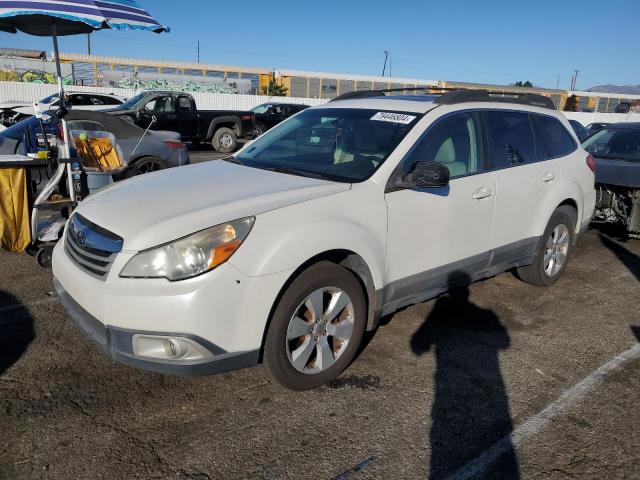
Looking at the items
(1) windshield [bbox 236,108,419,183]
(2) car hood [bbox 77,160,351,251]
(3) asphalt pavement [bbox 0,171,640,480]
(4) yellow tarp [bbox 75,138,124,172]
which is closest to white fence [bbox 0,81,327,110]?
(4) yellow tarp [bbox 75,138,124,172]

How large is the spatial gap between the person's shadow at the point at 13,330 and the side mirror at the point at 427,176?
282cm

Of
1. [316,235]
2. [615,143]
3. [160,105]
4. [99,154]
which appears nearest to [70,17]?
[99,154]

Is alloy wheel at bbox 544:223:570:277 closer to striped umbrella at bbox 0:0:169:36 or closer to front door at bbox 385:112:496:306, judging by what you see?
front door at bbox 385:112:496:306

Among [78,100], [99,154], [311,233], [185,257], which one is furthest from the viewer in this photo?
[78,100]

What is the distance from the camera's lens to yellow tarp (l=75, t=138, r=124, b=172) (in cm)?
664

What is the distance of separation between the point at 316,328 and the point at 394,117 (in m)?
1.71

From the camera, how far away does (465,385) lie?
3.33 metres

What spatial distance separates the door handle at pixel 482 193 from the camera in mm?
3936

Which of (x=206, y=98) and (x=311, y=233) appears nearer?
(x=311, y=233)

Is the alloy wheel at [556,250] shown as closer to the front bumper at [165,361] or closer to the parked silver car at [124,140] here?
the front bumper at [165,361]

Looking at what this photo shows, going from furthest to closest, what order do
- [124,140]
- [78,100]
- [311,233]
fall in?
[78,100], [124,140], [311,233]

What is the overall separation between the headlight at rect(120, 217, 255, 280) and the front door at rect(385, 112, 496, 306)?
3.89 feet

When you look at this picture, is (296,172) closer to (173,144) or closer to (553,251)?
(553,251)

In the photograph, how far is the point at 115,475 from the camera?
2449 millimetres
